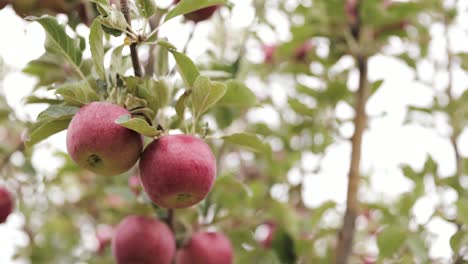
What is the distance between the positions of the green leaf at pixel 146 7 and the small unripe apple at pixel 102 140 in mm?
153

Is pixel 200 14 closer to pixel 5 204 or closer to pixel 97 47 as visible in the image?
pixel 97 47

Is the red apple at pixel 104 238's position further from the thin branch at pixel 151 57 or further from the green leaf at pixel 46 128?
the green leaf at pixel 46 128

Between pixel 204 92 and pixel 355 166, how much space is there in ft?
2.32

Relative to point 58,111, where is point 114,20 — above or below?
above

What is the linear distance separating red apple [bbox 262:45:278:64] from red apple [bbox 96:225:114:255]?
89 centimetres

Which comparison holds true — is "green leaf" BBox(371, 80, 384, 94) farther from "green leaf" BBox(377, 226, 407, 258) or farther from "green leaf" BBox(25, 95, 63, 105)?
"green leaf" BBox(25, 95, 63, 105)

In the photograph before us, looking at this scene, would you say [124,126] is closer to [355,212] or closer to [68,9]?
[68,9]

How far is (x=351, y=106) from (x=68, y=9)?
98 cm

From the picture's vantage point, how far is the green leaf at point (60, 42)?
913 mm

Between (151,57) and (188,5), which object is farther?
(151,57)

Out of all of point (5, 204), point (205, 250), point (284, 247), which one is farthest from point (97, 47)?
point (284, 247)

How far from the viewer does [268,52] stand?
2.21 metres

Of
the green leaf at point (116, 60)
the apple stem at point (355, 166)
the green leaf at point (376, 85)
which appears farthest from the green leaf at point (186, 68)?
the green leaf at point (376, 85)

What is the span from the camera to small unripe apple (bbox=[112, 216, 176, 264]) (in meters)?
1.09
